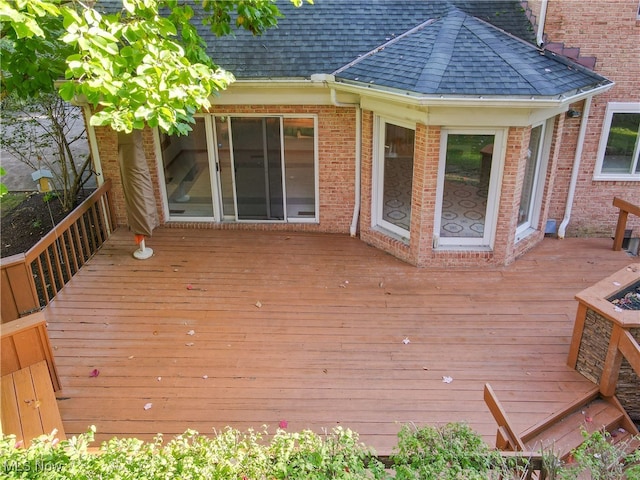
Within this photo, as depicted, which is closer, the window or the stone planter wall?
the stone planter wall

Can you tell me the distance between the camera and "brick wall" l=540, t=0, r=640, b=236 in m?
7.27

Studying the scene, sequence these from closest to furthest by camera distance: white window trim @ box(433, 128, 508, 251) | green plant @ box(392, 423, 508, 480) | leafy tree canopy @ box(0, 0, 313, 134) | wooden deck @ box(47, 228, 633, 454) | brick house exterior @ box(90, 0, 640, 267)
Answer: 1. green plant @ box(392, 423, 508, 480)
2. leafy tree canopy @ box(0, 0, 313, 134)
3. wooden deck @ box(47, 228, 633, 454)
4. brick house exterior @ box(90, 0, 640, 267)
5. white window trim @ box(433, 128, 508, 251)

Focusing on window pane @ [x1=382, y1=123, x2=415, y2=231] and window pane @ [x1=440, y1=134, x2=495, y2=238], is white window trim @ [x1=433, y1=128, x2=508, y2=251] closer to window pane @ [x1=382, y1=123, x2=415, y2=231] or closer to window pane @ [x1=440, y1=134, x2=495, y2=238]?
window pane @ [x1=440, y1=134, x2=495, y2=238]

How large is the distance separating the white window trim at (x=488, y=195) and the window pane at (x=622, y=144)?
229 centimetres

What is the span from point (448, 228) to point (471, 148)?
1.21 meters

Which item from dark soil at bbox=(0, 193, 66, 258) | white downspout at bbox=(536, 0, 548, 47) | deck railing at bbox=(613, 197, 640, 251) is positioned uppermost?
white downspout at bbox=(536, 0, 548, 47)

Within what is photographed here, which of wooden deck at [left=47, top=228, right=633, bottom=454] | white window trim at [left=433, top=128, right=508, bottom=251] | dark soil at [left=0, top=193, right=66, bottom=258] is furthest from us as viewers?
dark soil at [left=0, top=193, right=66, bottom=258]

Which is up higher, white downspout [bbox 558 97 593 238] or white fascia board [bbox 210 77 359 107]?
white fascia board [bbox 210 77 359 107]

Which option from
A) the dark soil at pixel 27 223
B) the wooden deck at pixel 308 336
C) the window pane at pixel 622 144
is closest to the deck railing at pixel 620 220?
the wooden deck at pixel 308 336

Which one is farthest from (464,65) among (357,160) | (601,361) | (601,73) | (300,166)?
(601,361)

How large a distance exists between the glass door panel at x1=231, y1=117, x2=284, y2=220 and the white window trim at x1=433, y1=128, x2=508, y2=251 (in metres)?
2.53

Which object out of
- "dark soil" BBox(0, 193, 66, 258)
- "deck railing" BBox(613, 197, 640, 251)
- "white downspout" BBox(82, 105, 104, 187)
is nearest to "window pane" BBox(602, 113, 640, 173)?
"deck railing" BBox(613, 197, 640, 251)

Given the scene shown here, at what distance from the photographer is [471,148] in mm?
7062

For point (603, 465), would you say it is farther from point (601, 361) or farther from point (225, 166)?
point (225, 166)
